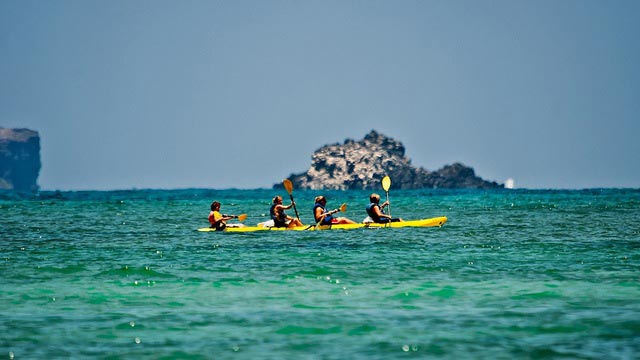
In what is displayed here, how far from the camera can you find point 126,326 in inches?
549

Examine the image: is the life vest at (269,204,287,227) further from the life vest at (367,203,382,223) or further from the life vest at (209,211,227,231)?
the life vest at (367,203,382,223)

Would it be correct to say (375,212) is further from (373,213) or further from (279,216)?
(279,216)

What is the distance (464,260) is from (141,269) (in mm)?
8327

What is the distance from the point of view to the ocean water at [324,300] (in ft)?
40.7

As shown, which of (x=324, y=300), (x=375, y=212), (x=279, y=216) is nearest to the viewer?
(x=324, y=300)

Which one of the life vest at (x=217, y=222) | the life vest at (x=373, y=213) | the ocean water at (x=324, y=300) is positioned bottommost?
the ocean water at (x=324, y=300)

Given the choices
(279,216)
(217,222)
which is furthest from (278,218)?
(217,222)

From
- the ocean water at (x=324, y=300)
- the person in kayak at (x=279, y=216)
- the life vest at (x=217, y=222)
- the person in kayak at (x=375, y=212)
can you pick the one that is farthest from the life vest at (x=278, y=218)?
the ocean water at (x=324, y=300)

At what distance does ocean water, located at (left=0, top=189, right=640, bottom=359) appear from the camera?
40.7ft

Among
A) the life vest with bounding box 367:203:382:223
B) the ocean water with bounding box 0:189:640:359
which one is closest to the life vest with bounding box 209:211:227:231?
the ocean water with bounding box 0:189:640:359

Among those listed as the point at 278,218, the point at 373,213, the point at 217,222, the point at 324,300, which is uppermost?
the point at 373,213

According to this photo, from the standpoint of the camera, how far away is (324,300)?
53.8 ft

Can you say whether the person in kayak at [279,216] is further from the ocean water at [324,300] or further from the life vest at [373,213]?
the ocean water at [324,300]

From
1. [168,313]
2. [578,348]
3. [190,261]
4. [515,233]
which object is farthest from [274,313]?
[515,233]
